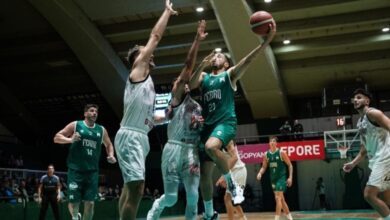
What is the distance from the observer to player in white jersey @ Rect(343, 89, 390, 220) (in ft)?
21.4

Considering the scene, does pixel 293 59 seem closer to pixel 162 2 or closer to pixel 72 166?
pixel 162 2

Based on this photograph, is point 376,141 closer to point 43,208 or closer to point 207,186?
point 207,186

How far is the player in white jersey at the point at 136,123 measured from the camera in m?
4.93

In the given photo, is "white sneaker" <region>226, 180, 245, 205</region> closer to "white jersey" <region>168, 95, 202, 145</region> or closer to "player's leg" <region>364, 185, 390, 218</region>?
"white jersey" <region>168, 95, 202, 145</region>

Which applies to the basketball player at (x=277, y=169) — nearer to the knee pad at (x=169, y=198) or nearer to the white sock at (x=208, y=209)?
the white sock at (x=208, y=209)

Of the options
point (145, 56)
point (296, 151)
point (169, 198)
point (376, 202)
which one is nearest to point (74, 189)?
point (169, 198)

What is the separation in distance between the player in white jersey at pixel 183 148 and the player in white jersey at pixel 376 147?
97.1 inches

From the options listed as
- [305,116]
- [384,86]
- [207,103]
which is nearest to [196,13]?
[305,116]

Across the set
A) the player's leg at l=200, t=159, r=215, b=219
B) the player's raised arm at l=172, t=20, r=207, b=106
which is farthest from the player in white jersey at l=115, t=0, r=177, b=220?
the player's leg at l=200, t=159, r=215, b=219

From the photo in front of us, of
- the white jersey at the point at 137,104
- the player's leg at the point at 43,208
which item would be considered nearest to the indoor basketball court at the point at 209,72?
the player's leg at the point at 43,208

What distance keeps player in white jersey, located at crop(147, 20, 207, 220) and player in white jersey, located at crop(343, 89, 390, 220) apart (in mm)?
2467

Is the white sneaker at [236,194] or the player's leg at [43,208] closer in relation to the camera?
the white sneaker at [236,194]

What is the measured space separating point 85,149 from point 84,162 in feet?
0.75

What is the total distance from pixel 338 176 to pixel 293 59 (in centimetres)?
698
